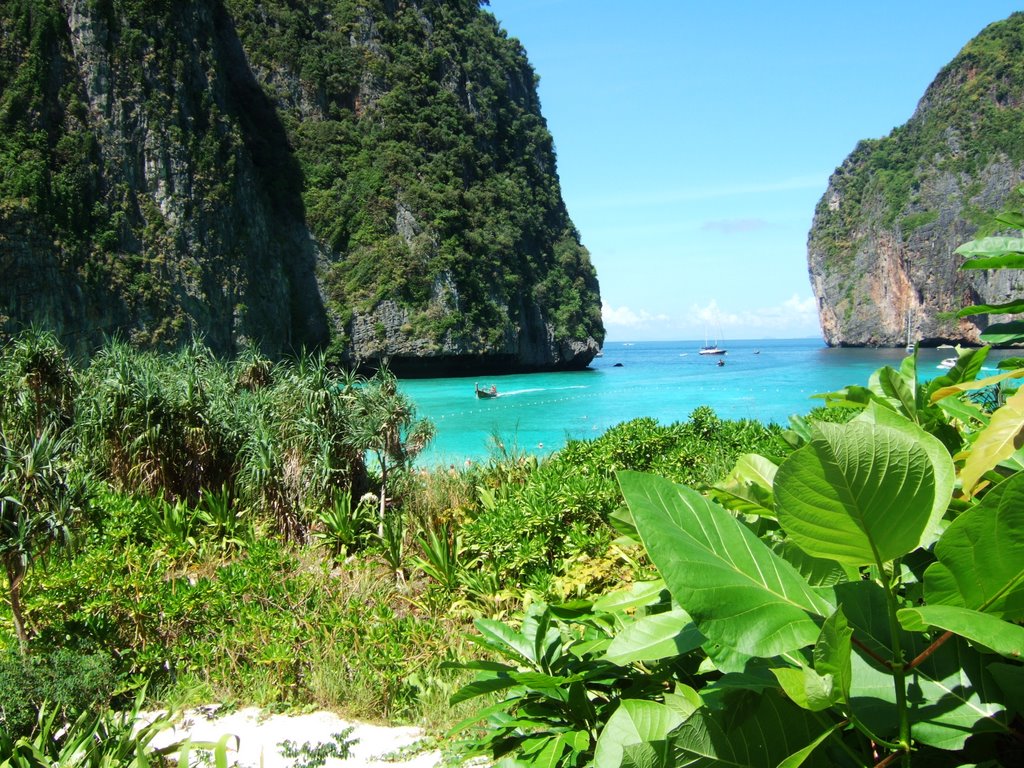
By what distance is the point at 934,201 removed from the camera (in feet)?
232

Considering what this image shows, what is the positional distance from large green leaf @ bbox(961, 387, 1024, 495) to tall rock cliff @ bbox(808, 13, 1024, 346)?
64030mm

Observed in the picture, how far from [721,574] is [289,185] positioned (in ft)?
167

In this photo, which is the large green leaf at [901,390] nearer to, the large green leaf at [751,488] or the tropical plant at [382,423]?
the large green leaf at [751,488]

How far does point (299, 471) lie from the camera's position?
287 inches

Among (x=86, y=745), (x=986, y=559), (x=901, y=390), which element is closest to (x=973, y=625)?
(x=986, y=559)

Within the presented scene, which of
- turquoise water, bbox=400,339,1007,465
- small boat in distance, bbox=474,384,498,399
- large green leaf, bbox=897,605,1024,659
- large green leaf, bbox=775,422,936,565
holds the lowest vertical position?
turquoise water, bbox=400,339,1007,465

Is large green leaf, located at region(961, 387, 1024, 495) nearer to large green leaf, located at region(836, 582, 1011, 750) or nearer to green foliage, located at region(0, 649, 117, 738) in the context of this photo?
large green leaf, located at region(836, 582, 1011, 750)

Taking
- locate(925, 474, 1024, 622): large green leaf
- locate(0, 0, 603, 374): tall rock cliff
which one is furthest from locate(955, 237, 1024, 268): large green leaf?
locate(0, 0, 603, 374): tall rock cliff

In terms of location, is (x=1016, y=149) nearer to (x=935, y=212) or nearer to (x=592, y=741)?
(x=935, y=212)

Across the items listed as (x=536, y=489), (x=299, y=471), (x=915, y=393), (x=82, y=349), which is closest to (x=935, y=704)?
(x=915, y=393)

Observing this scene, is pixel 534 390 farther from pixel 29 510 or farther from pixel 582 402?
pixel 29 510

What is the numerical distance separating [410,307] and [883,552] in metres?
46.3

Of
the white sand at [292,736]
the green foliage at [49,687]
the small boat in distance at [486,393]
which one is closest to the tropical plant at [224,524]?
the white sand at [292,736]

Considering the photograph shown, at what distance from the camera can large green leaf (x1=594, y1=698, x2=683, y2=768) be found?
34.1 inches
